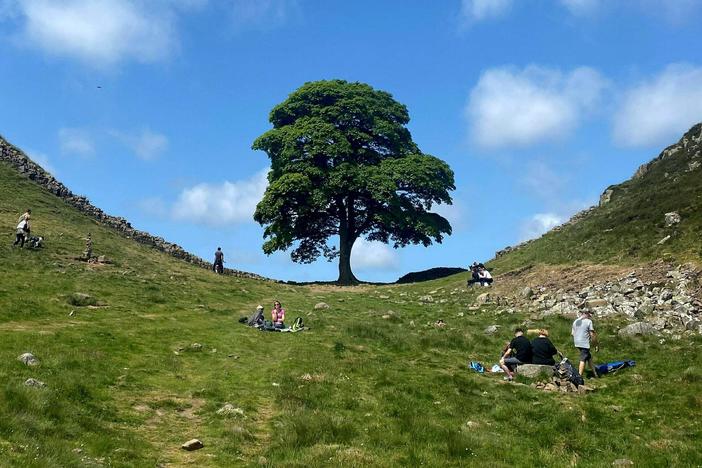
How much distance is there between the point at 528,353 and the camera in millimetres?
20672

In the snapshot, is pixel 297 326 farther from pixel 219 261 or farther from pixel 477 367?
pixel 219 261

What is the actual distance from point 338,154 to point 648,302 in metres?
38.8

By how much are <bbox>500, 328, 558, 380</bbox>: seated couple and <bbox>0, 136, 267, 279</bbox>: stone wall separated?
37.8 metres

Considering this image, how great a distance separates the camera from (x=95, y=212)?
2287 inches

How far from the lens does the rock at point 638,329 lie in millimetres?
23469

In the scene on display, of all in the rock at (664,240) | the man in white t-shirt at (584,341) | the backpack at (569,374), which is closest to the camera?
the backpack at (569,374)

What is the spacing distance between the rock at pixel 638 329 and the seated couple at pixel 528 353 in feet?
17.0

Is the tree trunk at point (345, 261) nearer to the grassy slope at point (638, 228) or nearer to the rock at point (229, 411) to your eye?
the grassy slope at point (638, 228)

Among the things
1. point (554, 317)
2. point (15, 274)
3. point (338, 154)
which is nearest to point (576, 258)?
point (554, 317)

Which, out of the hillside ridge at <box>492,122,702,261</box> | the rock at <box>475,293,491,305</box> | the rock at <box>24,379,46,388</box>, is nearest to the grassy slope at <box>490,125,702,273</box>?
the hillside ridge at <box>492,122,702,261</box>

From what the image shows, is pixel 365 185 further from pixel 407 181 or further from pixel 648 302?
pixel 648 302

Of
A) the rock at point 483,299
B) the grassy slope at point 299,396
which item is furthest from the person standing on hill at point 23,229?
the rock at point 483,299

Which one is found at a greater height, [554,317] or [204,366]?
[554,317]

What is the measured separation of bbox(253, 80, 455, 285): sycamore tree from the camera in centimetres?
5906
